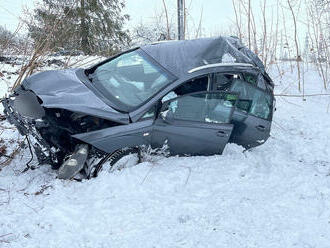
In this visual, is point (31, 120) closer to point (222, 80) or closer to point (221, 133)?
point (221, 133)

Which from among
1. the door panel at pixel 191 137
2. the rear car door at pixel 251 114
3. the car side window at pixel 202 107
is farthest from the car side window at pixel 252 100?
the door panel at pixel 191 137

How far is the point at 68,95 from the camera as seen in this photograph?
4.11 m

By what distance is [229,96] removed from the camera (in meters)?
4.43

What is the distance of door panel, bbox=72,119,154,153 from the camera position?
12.9 feet

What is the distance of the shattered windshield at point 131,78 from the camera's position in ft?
14.2

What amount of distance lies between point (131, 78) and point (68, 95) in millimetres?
878

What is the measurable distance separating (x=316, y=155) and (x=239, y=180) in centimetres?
161

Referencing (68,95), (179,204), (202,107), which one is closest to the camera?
(179,204)

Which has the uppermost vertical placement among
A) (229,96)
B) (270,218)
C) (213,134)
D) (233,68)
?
(233,68)

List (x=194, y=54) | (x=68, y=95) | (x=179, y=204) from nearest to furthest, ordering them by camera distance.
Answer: (x=179, y=204)
(x=68, y=95)
(x=194, y=54)

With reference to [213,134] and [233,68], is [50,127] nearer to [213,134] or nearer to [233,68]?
[213,134]

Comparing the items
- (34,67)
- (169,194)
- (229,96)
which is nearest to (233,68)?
(229,96)

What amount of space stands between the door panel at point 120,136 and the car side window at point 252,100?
4.19 feet

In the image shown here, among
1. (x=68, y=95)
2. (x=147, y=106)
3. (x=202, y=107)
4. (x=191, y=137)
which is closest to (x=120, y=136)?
(x=147, y=106)
